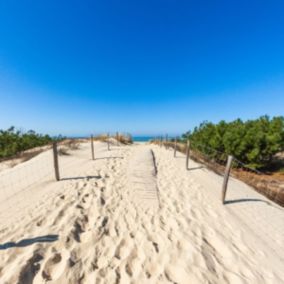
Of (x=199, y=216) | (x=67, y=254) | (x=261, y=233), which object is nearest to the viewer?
(x=67, y=254)

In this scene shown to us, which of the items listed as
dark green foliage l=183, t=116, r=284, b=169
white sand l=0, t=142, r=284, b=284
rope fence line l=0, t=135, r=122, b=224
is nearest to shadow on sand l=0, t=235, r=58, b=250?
Answer: white sand l=0, t=142, r=284, b=284

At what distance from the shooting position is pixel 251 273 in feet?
9.68

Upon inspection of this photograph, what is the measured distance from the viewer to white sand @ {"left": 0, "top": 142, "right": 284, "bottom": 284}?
2.71m

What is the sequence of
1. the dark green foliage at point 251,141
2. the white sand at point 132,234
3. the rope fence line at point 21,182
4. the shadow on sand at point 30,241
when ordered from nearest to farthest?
the white sand at point 132,234
the shadow on sand at point 30,241
the rope fence line at point 21,182
the dark green foliage at point 251,141

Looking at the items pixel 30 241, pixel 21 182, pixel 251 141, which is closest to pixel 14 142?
pixel 21 182

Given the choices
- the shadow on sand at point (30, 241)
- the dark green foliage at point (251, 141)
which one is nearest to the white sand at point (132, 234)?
the shadow on sand at point (30, 241)

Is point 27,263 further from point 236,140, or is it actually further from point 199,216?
point 236,140

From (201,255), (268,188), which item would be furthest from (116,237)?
(268,188)

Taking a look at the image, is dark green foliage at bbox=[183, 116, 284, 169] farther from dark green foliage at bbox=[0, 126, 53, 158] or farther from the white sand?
dark green foliage at bbox=[0, 126, 53, 158]

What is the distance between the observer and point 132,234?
11.9 feet

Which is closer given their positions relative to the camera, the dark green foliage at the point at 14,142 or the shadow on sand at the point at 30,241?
the shadow on sand at the point at 30,241

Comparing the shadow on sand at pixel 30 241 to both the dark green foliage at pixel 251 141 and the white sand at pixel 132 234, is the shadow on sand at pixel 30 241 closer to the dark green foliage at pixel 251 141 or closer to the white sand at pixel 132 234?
the white sand at pixel 132 234

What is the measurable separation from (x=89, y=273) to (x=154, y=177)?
5.07 metres

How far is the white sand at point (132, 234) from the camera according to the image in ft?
8.90
